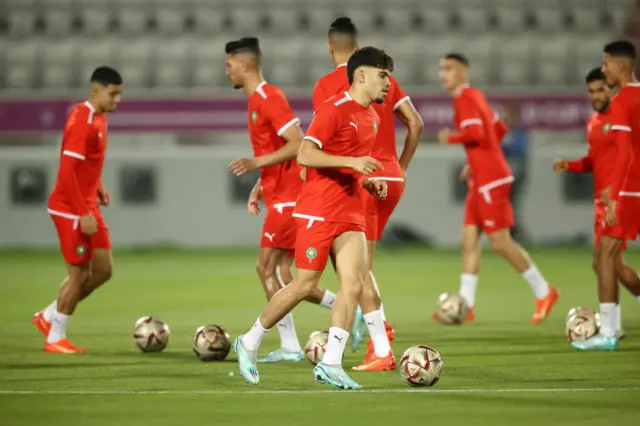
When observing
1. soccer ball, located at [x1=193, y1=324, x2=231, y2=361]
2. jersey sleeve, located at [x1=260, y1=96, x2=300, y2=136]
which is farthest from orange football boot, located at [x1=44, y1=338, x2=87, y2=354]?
jersey sleeve, located at [x1=260, y1=96, x2=300, y2=136]

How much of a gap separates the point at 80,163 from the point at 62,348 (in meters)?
1.54

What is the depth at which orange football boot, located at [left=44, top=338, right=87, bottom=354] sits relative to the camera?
9.36 metres

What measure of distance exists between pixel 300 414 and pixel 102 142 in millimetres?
4227

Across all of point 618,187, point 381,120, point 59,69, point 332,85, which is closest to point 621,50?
point 618,187

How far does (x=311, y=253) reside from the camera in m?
7.18

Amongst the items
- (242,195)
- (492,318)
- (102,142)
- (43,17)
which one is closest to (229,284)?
(492,318)

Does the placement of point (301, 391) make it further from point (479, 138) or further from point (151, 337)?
point (479, 138)

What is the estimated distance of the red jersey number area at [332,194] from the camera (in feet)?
23.5

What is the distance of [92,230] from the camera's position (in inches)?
366

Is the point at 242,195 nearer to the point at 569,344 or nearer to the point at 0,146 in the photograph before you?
the point at 0,146

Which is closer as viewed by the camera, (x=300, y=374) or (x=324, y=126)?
(x=324, y=126)

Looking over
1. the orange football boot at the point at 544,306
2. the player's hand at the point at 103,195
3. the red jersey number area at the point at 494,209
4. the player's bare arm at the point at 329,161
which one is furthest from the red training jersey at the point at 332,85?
the orange football boot at the point at 544,306

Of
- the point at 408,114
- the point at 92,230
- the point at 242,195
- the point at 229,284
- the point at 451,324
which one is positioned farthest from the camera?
the point at 242,195

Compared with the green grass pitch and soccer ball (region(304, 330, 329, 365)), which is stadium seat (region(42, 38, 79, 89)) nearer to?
the green grass pitch
